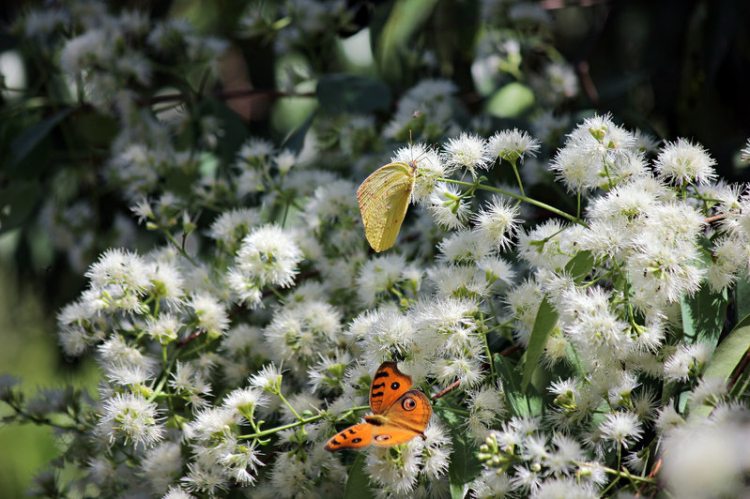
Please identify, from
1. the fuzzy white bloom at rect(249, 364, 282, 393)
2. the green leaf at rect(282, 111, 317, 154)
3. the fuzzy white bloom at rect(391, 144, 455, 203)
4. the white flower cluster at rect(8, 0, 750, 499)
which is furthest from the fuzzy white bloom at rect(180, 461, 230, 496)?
the green leaf at rect(282, 111, 317, 154)

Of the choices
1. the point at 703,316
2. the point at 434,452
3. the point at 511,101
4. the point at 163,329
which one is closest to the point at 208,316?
the point at 163,329

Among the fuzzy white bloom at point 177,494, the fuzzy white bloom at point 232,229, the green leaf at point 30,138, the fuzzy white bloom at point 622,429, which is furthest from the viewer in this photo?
the green leaf at point 30,138

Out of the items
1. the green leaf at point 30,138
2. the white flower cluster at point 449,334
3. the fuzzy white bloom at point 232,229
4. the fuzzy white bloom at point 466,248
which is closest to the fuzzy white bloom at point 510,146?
the white flower cluster at point 449,334

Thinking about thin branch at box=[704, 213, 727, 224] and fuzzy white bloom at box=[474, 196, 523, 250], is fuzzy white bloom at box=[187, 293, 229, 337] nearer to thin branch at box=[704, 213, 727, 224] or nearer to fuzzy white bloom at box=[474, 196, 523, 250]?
fuzzy white bloom at box=[474, 196, 523, 250]

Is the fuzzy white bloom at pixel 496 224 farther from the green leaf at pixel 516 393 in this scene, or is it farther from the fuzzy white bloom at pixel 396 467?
the fuzzy white bloom at pixel 396 467

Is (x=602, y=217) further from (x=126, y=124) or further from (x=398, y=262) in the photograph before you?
(x=126, y=124)
